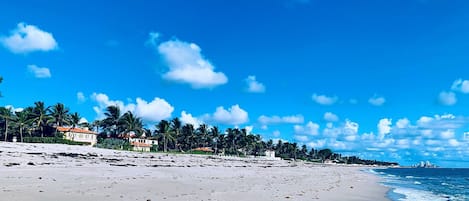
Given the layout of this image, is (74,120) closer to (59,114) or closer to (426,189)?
(59,114)

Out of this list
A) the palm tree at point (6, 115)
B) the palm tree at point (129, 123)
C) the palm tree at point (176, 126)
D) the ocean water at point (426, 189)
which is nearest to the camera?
the ocean water at point (426, 189)

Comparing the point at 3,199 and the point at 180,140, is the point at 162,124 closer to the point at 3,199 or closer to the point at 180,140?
the point at 180,140

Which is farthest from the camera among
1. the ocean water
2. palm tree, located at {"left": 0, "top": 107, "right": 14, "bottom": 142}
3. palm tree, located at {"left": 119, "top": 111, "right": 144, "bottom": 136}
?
palm tree, located at {"left": 119, "top": 111, "right": 144, "bottom": 136}

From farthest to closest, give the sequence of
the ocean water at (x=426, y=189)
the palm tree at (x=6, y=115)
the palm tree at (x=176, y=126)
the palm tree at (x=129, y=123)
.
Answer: the palm tree at (x=176, y=126), the palm tree at (x=129, y=123), the palm tree at (x=6, y=115), the ocean water at (x=426, y=189)

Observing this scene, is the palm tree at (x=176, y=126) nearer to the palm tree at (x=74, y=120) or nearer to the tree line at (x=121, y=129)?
the tree line at (x=121, y=129)

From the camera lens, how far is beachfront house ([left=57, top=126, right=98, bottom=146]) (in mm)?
88863

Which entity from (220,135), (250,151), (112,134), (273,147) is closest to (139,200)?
(112,134)

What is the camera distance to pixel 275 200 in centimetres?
1584

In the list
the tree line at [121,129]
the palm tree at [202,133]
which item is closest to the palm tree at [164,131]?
the tree line at [121,129]

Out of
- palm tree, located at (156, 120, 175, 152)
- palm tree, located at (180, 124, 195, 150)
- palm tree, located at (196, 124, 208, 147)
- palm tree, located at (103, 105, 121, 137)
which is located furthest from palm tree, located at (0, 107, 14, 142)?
palm tree, located at (196, 124, 208, 147)

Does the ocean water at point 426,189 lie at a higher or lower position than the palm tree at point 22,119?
lower

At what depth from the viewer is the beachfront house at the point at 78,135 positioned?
292 feet

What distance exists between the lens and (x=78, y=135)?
90688 mm

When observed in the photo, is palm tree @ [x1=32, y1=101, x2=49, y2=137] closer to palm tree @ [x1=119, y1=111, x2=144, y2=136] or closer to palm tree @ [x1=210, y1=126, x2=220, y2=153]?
palm tree @ [x1=119, y1=111, x2=144, y2=136]
